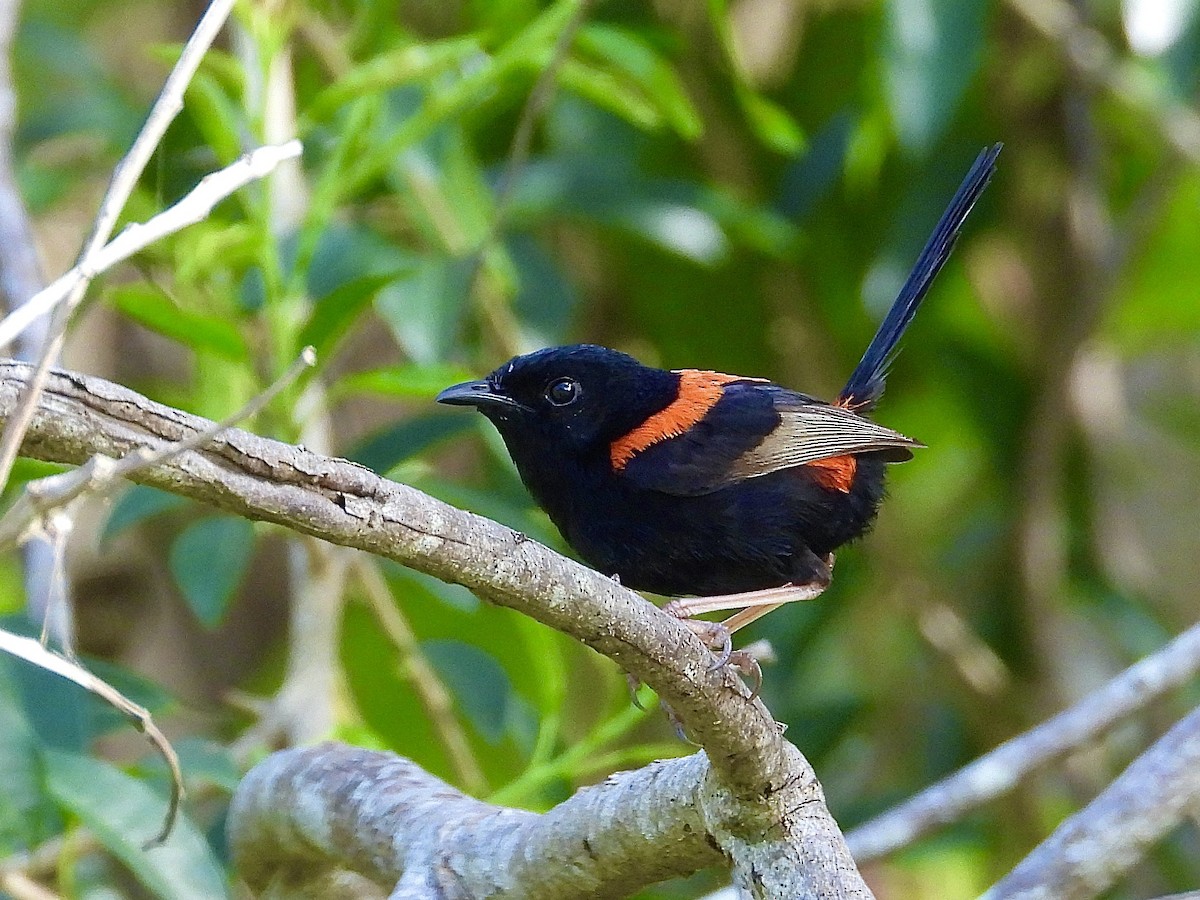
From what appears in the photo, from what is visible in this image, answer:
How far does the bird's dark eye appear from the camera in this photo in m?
3.40

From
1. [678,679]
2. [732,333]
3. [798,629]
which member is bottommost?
[798,629]

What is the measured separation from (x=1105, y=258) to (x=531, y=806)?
290 cm

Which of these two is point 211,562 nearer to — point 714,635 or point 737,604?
point 737,604

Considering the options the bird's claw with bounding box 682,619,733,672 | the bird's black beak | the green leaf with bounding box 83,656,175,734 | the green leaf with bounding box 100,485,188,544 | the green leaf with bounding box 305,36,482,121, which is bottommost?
the green leaf with bounding box 83,656,175,734

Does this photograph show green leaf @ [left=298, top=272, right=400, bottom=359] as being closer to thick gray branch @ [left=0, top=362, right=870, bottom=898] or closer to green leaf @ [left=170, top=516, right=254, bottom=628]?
green leaf @ [left=170, top=516, right=254, bottom=628]

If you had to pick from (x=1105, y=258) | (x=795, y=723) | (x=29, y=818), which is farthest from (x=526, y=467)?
(x=1105, y=258)

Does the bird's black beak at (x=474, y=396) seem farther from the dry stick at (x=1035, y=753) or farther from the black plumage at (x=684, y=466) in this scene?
the dry stick at (x=1035, y=753)

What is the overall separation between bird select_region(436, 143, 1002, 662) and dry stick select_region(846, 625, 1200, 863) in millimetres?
591

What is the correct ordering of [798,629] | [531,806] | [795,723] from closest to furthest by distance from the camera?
[531,806], [795,723], [798,629]

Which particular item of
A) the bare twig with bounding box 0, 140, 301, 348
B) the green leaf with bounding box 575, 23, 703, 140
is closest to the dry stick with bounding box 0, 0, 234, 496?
the bare twig with bounding box 0, 140, 301, 348

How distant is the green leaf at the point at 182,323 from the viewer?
328cm

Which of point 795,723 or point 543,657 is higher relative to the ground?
point 543,657

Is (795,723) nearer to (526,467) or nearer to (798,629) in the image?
(798,629)

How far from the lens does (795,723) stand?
15.7 ft
